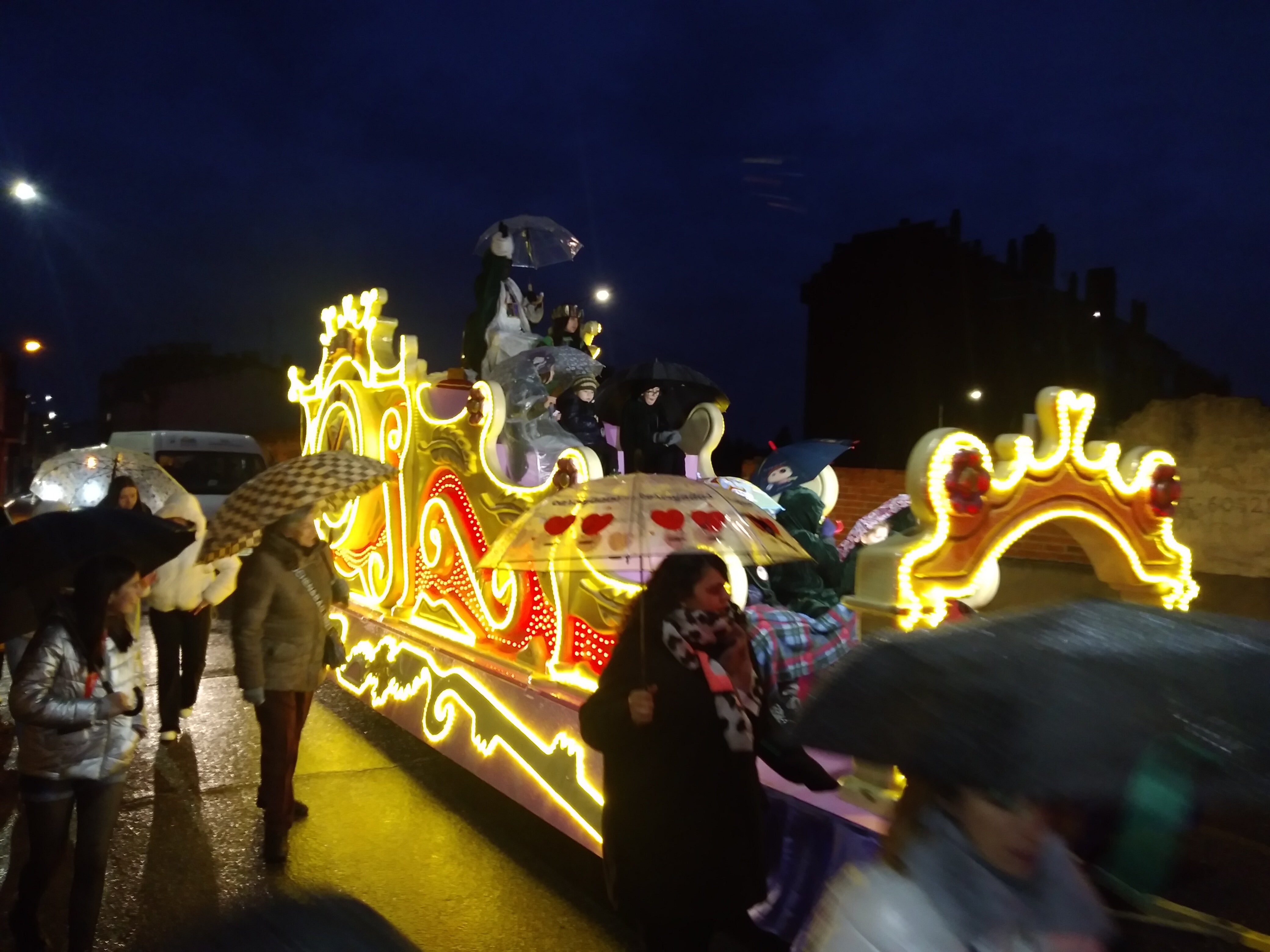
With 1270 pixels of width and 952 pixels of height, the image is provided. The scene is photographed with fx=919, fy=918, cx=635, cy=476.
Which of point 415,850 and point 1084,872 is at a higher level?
point 1084,872

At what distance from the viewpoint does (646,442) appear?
5805 millimetres

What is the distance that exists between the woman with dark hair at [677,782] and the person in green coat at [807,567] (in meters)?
2.04

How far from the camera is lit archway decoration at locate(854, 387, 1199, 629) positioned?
12.9 ft

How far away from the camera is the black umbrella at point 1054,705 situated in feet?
4.44

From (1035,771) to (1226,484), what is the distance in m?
6.99

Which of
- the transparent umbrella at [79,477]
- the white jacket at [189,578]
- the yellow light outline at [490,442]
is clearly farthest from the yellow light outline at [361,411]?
the transparent umbrella at [79,477]

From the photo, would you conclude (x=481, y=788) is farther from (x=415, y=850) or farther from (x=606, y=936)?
(x=606, y=936)

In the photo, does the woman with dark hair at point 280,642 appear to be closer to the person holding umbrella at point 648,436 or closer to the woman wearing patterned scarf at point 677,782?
the person holding umbrella at point 648,436

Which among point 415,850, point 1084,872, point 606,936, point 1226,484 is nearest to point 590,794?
point 606,936

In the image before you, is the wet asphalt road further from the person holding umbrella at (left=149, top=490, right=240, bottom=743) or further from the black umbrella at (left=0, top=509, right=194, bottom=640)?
the black umbrella at (left=0, top=509, right=194, bottom=640)

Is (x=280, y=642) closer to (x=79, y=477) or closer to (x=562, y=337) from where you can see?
(x=562, y=337)

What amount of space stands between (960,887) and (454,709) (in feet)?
15.4

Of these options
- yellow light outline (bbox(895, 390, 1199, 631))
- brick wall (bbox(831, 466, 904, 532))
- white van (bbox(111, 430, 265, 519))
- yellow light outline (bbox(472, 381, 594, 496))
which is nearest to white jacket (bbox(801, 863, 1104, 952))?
yellow light outline (bbox(895, 390, 1199, 631))

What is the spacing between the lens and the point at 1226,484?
706 cm
